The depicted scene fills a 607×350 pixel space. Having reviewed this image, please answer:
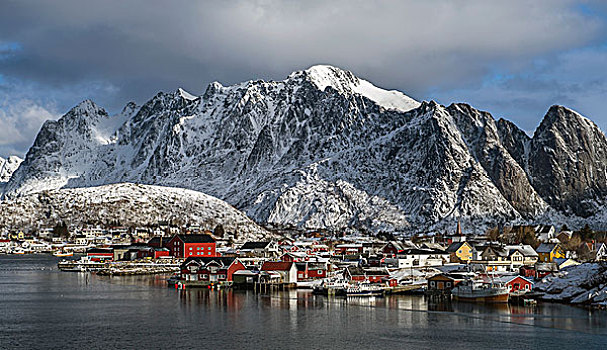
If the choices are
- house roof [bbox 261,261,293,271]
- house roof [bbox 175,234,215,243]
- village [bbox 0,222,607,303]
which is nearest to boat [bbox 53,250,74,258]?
village [bbox 0,222,607,303]

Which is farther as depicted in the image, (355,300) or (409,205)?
(409,205)

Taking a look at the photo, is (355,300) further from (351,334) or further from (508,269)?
(508,269)

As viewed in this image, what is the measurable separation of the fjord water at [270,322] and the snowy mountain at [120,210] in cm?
9377

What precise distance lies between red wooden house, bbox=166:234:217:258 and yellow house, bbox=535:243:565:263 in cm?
5140

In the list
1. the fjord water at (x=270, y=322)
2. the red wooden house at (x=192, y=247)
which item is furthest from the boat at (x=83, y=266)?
the fjord water at (x=270, y=322)

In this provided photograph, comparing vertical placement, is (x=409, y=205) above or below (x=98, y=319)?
above

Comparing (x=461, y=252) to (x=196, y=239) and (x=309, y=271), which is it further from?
(x=196, y=239)

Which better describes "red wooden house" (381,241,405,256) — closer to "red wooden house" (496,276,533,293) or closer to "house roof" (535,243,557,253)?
A: "house roof" (535,243,557,253)

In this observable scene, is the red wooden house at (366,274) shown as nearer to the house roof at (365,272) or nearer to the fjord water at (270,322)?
the house roof at (365,272)

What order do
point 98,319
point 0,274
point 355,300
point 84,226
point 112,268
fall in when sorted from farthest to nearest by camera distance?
point 84,226 → point 112,268 → point 0,274 → point 355,300 → point 98,319

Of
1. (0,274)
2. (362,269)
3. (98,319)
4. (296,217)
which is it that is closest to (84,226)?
(296,217)

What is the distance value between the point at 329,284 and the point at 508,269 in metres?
31.9

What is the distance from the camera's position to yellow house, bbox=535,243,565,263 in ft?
362

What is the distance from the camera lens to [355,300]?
2746 inches
